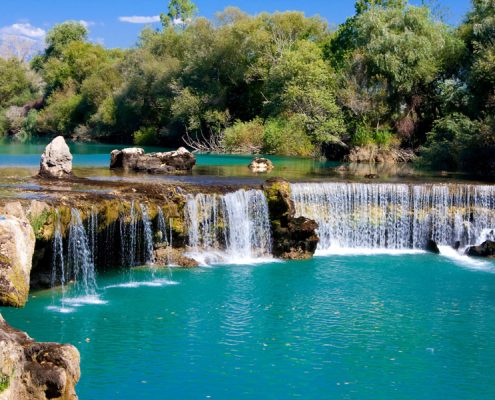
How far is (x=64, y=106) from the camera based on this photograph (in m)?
69.6

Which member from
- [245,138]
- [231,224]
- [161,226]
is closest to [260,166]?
[231,224]

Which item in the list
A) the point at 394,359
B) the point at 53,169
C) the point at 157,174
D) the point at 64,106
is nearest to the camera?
the point at 394,359

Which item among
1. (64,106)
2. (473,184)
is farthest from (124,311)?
(64,106)

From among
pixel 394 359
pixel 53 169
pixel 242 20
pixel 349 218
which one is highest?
pixel 242 20

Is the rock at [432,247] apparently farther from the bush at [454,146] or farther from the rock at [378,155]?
the rock at [378,155]

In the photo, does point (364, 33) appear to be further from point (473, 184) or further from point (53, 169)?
point (53, 169)

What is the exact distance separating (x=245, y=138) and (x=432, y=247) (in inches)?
971

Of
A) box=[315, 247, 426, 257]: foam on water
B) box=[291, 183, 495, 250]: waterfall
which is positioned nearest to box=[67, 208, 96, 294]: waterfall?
box=[315, 247, 426, 257]: foam on water

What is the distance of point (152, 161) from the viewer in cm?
2648

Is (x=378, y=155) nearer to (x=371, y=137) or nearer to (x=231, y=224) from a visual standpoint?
(x=371, y=137)

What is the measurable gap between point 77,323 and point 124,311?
1185 mm

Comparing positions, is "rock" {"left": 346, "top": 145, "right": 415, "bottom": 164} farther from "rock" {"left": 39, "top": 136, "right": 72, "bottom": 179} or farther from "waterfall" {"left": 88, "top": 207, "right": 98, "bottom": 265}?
"waterfall" {"left": 88, "top": 207, "right": 98, "bottom": 265}

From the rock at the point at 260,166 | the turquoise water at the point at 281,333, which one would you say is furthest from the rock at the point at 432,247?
the rock at the point at 260,166

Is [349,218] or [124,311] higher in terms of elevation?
[349,218]
